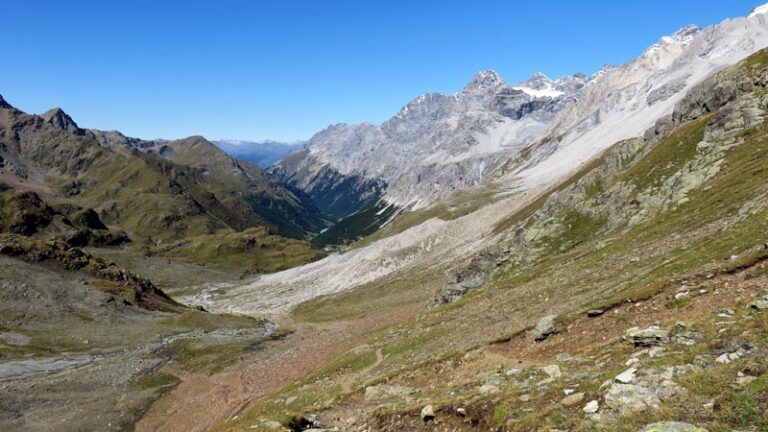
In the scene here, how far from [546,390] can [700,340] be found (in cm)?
621

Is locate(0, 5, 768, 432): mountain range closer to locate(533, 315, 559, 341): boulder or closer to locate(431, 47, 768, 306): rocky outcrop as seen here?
locate(533, 315, 559, 341): boulder

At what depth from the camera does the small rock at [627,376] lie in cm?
1720

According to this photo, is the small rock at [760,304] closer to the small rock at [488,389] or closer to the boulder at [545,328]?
the small rock at [488,389]

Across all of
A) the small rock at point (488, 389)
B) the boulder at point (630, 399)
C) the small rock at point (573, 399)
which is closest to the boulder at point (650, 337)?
the boulder at point (630, 399)

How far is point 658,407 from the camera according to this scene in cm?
1516

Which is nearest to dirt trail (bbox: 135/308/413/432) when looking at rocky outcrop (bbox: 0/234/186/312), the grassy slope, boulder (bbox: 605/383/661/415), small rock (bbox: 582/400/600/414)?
the grassy slope

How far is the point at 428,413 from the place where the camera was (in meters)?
22.2

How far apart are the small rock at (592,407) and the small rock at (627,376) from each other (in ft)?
4.34

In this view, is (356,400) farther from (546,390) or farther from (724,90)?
(724,90)

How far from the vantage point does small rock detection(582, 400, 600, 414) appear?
54.2ft

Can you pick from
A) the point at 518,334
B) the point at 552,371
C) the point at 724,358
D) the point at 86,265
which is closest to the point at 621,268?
the point at 518,334

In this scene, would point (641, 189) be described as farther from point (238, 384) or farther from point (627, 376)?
point (238, 384)

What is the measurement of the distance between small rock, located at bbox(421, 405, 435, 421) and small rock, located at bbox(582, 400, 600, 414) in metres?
7.38

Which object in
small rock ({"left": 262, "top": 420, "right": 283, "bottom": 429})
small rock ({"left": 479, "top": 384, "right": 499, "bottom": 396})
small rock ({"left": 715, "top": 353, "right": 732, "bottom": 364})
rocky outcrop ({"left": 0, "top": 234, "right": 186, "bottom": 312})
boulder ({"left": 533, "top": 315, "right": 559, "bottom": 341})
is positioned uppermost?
rocky outcrop ({"left": 0, "top": 234, "right": 186, "bottom": 312})
